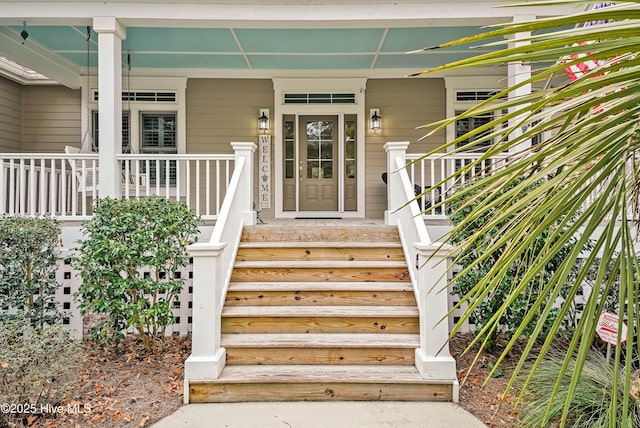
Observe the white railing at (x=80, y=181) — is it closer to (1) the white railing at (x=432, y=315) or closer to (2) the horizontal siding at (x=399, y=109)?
(1) the white railing at (x=432, y=315)

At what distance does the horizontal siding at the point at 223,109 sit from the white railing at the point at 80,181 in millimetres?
584

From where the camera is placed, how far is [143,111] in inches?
295

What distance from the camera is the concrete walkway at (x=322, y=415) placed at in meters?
2.83

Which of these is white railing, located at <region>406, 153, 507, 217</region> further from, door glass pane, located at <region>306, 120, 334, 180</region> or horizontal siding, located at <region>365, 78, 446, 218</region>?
door glass pane, located at <region>306, 120, 334, 180</region>

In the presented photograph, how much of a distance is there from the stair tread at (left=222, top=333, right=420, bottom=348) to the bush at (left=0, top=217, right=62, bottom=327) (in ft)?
6.60

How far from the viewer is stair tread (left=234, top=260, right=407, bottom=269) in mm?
4188

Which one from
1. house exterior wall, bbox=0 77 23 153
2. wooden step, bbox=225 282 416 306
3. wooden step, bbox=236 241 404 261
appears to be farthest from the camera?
house exterior wall, bbox=0 77 23 153

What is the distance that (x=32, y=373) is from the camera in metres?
2.84

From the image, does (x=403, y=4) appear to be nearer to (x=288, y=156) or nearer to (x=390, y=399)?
(x=288, y=156)

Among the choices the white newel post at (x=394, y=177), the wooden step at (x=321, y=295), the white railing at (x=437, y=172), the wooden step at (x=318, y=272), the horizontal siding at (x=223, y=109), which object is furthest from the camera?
the horizontal siding at (x=223, y=109)

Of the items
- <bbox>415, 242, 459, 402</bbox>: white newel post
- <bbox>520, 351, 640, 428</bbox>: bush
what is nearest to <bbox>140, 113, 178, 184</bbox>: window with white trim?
<bbox>415, 242, 459, 402</bbox>: white newel post

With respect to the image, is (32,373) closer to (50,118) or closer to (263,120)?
(263,120)

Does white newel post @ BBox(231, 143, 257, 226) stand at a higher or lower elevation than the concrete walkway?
higher

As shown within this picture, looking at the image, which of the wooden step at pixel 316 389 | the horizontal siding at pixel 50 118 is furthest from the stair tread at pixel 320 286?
the horizontal siding at pixel 50 118
